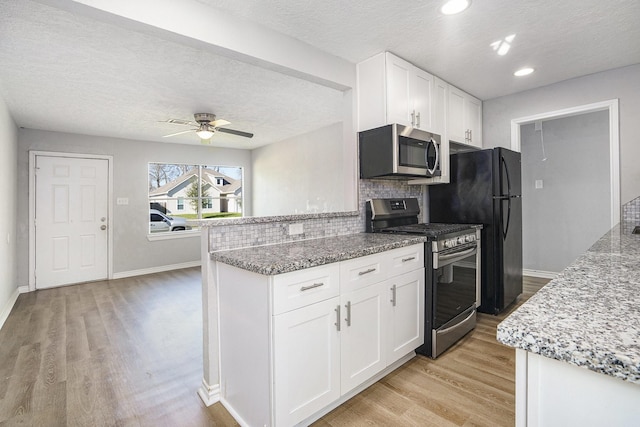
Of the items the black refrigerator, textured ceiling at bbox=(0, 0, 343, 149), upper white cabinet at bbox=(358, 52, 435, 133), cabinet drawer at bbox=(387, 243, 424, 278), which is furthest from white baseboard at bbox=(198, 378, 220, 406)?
the black refrigerator

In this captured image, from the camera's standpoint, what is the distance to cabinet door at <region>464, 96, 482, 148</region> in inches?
141

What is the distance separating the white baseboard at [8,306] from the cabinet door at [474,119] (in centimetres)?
529

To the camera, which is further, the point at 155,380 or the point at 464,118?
the point at 464,118

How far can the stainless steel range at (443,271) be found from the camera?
2328 mm

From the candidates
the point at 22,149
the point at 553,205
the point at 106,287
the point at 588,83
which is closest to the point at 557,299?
the point at 588,83

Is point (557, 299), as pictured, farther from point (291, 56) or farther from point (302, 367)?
point (291, 56)

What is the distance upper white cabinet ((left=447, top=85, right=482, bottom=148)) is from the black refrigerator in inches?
12.4

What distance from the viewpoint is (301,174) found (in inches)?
226

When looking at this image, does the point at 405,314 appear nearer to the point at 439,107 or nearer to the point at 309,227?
the point at 309,227

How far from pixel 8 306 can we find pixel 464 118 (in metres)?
5.59

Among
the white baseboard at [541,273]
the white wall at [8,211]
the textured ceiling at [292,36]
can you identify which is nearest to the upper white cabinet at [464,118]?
the textured ceiling at [292,36]

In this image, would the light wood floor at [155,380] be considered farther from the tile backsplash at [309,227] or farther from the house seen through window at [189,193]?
the house seen through window at [189,193]

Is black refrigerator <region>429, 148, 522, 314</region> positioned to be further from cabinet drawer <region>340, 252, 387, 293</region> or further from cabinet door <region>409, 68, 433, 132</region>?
cabinet drawer <region>340, 252, 387, 293</region>

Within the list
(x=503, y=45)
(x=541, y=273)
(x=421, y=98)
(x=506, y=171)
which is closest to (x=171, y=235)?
(x=421, y=98)
